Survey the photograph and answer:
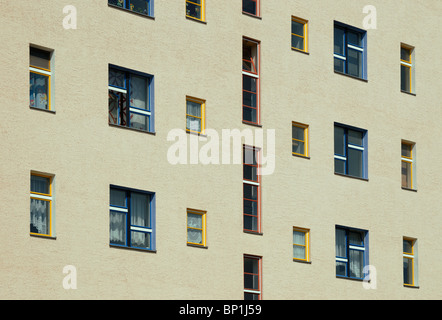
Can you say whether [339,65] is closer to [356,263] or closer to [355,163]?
[355,163]

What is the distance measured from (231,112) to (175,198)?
10.4ft

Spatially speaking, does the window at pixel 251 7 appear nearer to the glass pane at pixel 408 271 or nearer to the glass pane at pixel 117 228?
the glass pane at pixel 117 228

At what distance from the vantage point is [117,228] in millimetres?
25359

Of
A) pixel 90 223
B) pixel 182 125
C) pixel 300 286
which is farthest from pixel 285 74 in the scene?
pixel 90 223

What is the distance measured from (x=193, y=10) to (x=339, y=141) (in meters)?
6.29

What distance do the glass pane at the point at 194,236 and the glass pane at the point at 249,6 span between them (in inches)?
267

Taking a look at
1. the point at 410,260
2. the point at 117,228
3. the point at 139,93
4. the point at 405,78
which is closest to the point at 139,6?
the point at 139,93

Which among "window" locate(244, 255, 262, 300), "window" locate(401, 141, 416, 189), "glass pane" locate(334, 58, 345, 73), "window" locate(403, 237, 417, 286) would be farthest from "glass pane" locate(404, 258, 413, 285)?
"glass pane" locate(334, 58, 345, 73)

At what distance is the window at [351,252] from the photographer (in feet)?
98.0

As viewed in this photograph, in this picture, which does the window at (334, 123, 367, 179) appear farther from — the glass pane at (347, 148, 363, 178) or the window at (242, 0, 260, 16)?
the window at (242, 0, 260, 16)

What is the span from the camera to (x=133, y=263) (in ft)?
82.3

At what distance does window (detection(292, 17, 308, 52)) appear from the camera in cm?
3012

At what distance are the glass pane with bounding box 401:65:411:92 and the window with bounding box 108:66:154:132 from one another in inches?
401
